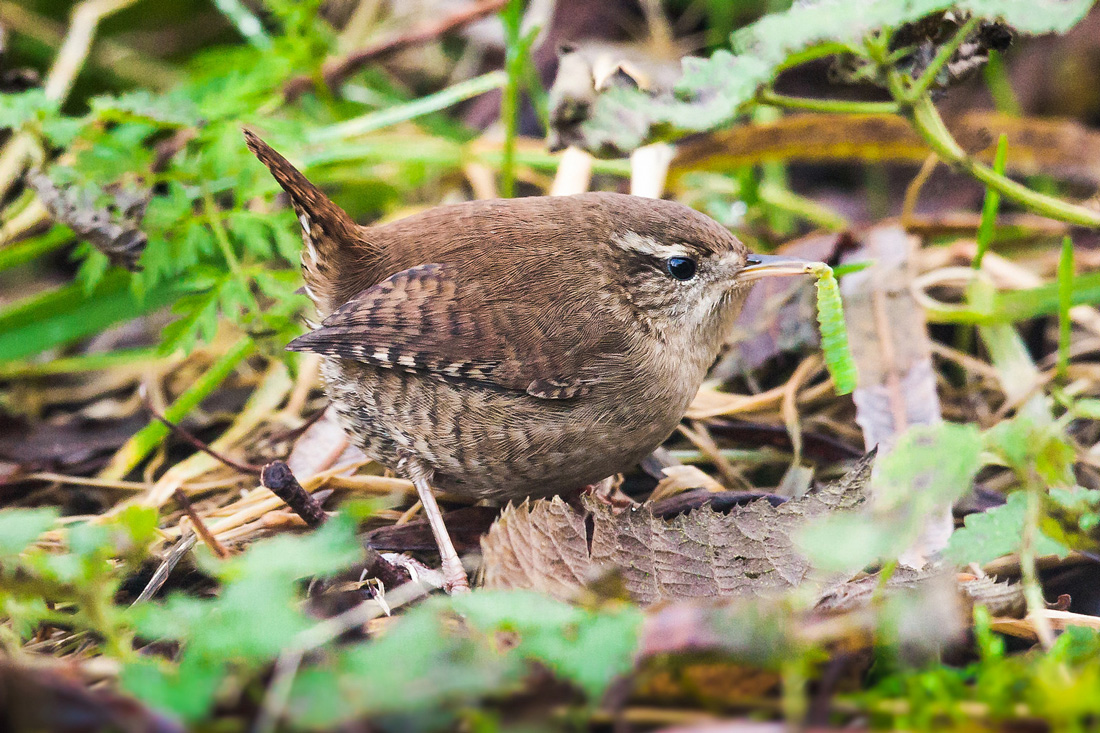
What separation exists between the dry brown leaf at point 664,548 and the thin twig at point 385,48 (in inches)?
113

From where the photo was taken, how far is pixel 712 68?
2.56 meters

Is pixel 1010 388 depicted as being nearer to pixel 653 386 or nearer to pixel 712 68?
pixel 653 386

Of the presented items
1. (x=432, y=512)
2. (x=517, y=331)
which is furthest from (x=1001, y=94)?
(x=432, y=512)

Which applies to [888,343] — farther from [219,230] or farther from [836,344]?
[219,230]

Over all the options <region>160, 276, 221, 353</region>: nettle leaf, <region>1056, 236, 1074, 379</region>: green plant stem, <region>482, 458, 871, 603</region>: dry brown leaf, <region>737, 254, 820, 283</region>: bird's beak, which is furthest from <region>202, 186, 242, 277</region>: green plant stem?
<region>1056, 236, 1074, 379</region>: green plant stem

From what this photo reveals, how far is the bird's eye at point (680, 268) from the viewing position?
299cm

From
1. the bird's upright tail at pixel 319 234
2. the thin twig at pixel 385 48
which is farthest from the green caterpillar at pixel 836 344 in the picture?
the thin twig at pixel 385 48

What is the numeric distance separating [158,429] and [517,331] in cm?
142

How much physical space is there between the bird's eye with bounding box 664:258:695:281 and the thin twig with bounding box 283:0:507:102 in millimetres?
2137

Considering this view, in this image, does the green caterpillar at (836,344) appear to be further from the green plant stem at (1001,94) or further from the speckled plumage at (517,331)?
the green plant stem at (1001,94)

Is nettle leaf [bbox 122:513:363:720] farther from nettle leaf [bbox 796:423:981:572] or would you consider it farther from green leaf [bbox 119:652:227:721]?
nettle leaf [bbox 796:423:981:572]

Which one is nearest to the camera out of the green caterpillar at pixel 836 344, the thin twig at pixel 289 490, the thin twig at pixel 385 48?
the thin twig at pixel 289 490

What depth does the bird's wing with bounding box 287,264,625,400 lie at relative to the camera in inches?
108

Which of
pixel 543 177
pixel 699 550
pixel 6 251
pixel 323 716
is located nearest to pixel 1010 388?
pixel 699 550
